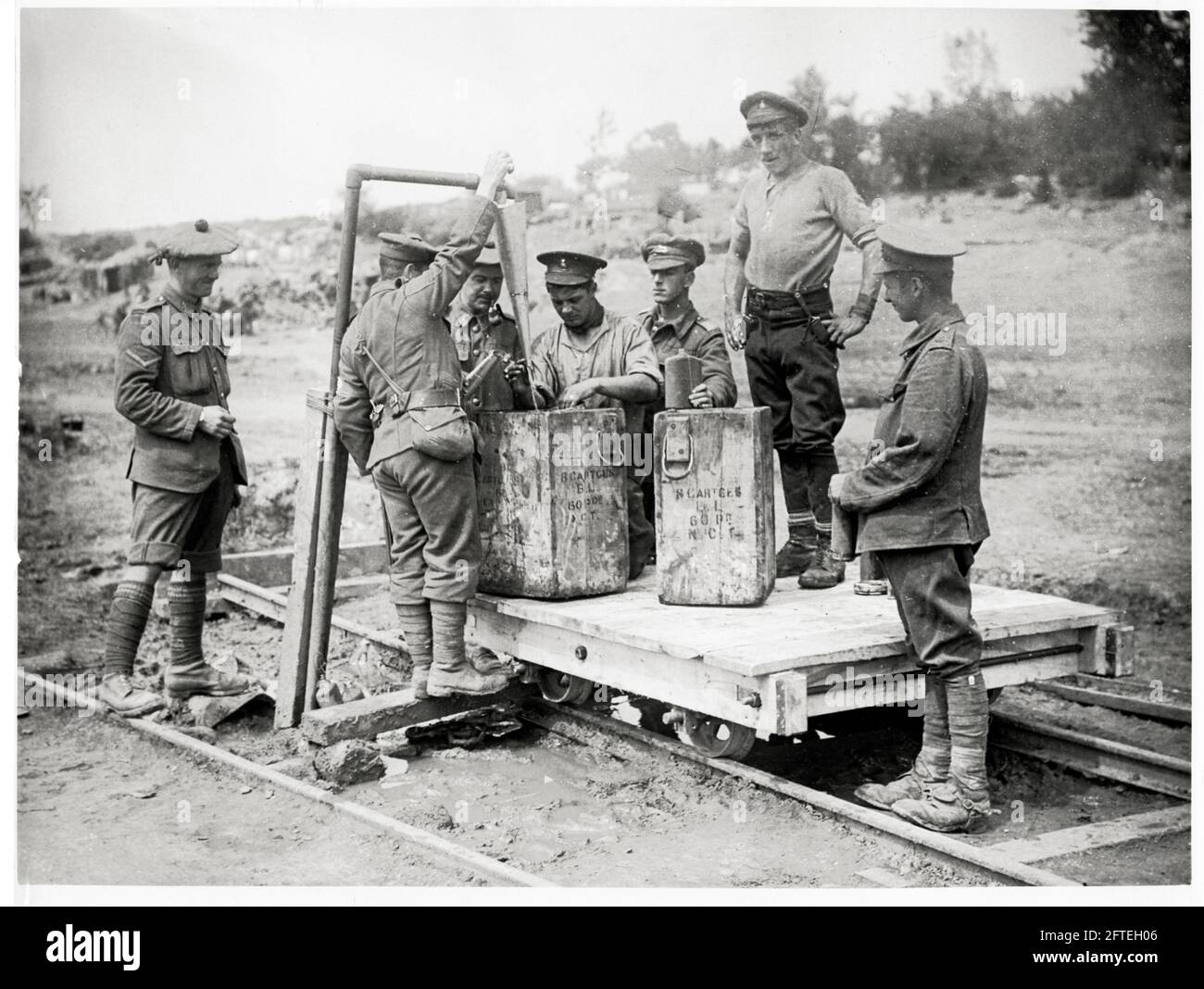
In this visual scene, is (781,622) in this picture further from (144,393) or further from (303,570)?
(144,393)

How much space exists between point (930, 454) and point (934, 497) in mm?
176

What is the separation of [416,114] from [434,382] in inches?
141

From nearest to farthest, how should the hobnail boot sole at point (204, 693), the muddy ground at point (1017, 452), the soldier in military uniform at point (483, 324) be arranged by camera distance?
the soldier in military uniform at point (483, 324)
the hobnail boot sole at point (204, 693)
the muddy ground at point (1017, 452)

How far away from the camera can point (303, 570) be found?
264 inches

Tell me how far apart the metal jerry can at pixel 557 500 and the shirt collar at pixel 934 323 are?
1644 mm

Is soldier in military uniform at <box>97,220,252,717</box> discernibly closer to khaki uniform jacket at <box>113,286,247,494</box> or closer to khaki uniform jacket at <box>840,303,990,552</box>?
khaki uniform jacket at <box>113,286,247,494</box>

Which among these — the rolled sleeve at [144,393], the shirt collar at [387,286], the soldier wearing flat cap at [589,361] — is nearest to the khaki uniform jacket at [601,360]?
the soldier wearing flat cap at [589,361]

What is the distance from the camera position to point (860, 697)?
5.33m

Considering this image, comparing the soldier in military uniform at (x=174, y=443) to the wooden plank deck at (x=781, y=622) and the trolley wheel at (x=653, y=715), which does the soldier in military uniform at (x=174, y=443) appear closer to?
the wooden plank deck at (x=781, y=622)

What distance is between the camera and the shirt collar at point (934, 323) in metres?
5.05

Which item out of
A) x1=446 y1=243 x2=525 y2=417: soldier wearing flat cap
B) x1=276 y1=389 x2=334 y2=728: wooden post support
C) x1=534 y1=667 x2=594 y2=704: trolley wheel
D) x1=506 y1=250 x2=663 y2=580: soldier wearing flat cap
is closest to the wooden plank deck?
x1=534 y1=667 x2=594 y2=704: trolley wheel

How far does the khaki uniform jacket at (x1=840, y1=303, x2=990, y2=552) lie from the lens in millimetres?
4965

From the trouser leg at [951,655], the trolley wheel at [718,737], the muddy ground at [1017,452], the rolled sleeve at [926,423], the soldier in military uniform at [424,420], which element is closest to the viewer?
the rolled sleeve at [926,423]
